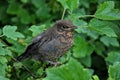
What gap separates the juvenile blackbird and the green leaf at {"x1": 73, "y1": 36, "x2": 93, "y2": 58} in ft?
2.32

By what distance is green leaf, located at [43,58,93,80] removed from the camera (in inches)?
93.5

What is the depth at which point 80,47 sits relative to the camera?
439 cm

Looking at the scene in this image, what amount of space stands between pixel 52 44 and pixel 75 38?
778 millimetres

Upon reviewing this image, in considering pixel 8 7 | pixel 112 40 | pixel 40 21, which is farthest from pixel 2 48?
pixel 8 7

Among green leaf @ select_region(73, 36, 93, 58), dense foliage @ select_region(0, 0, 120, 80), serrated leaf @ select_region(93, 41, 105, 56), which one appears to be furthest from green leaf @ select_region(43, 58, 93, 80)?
serrated leaf @ select_region(93, 41, 105, 56)

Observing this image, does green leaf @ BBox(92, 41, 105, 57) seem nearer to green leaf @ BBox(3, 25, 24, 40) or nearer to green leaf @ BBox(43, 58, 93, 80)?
green leaf @ BBox(3, 25, 24, 40)

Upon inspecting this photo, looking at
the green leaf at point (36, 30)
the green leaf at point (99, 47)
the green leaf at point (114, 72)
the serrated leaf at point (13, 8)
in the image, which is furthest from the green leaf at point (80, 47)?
the green leaf at point (114, 72)

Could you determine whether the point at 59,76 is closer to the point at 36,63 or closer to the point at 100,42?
the point at 36,63

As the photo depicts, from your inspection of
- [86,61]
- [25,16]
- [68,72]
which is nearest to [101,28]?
[68,72]

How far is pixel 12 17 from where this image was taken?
18.8 ft

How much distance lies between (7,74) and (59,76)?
1.16m

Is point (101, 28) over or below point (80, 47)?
over

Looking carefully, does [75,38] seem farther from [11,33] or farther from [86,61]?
[11,33]

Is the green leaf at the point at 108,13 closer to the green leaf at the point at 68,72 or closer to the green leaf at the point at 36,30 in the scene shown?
the green leaf at the point at 36,30
